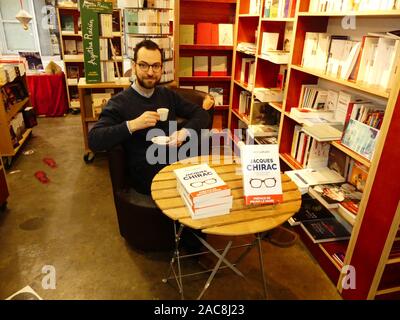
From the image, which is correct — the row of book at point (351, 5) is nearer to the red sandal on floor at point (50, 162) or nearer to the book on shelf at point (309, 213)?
the book on shelf at point (309, 213)

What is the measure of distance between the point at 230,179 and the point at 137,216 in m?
0.66

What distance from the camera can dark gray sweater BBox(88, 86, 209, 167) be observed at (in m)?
2.01

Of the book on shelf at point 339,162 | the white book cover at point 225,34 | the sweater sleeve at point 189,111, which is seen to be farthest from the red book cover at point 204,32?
the book on shelf at point 339,162

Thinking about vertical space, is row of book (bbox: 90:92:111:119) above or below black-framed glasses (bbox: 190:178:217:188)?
below

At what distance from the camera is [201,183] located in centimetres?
154

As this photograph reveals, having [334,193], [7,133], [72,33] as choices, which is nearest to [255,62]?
[334,193]

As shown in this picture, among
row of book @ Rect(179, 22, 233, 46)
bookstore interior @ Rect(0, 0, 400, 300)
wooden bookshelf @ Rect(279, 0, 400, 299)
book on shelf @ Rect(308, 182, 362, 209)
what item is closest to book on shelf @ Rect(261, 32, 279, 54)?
bookstore interior @ Rect(0, 0, 400, 300)

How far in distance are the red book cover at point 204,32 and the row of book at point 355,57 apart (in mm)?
1596

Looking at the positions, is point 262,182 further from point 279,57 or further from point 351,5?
point 279,57

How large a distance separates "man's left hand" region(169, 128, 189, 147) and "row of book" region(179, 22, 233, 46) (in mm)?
1830

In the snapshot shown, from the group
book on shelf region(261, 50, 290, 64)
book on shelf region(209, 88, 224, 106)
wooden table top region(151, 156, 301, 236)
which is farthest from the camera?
book on shelf region(209, 88, 224, 106)

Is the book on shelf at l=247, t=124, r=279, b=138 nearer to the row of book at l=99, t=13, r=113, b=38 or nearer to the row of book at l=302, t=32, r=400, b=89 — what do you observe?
the row of book at l=302, t=32, r=400, b=89
